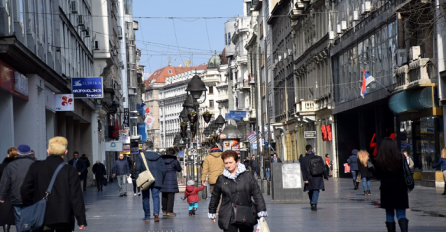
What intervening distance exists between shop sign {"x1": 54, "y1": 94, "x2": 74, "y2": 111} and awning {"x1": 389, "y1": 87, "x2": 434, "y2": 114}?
42.9 ft

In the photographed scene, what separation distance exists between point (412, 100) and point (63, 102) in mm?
13460

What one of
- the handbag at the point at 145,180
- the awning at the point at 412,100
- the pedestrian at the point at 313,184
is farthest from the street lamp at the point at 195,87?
the awning at the point at 412,100

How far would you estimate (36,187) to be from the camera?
901cm

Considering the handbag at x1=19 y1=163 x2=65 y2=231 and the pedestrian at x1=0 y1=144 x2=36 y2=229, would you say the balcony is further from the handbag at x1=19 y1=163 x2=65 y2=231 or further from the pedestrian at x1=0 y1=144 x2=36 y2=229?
the handbag at x1=19 y1=163 x2=65 y2=231

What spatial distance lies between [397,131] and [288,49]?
3131 centimetres

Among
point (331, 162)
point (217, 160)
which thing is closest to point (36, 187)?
point (217, 160)

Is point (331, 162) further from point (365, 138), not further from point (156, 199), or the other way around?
point (156, 199)

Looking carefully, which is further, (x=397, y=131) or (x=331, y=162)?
(x=331, y=162)

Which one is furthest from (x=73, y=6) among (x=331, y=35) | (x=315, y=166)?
(x=315, y=166)

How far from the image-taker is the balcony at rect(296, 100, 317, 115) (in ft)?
176

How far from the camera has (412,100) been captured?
31188mm

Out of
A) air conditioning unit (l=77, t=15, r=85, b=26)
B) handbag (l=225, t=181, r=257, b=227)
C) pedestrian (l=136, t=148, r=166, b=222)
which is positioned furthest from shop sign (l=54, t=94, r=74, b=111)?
handbag (l=225, t=181, r=257, b=227)

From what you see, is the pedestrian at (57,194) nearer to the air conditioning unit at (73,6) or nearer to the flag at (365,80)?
the flag at (365,80)

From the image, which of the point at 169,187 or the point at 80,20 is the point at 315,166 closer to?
the point at 169,187
